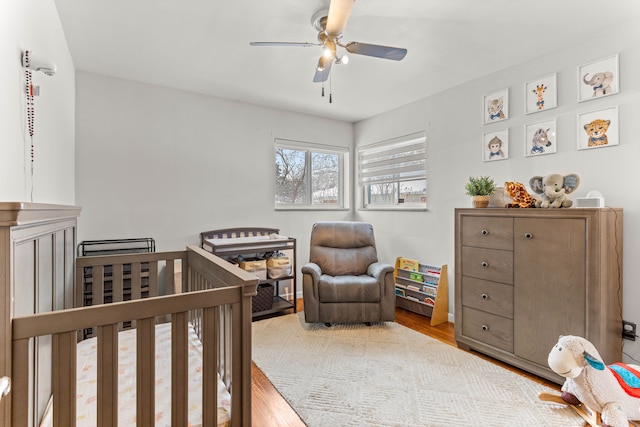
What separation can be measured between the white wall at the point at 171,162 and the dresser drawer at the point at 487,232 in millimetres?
2076

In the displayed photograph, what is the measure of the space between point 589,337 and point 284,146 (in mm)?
3333

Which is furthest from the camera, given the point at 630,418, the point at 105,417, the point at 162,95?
the point at 162,95

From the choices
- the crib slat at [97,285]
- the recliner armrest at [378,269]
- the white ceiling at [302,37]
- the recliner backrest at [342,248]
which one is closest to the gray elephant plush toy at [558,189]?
the white ceiling at [302,37]

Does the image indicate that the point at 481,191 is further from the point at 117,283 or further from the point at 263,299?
the point at 117,283

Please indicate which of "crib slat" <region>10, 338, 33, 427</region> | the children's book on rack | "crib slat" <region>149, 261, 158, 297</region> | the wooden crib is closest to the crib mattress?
the wooden crib

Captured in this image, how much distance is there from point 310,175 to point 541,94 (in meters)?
2.59

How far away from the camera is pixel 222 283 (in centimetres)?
139

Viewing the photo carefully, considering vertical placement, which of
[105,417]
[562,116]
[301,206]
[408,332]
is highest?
[562,116]

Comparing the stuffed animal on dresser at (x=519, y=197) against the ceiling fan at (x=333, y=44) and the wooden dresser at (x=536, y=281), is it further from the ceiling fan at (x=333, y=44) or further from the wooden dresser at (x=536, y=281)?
the ceiling fan at (x=333, y=44)

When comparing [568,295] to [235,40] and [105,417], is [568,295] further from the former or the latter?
[235,40]

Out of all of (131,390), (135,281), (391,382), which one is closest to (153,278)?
(135,281)

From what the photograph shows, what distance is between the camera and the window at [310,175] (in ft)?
13.0

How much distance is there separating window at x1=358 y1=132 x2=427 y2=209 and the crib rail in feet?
9.16

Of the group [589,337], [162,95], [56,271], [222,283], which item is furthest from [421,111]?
[56,271]
